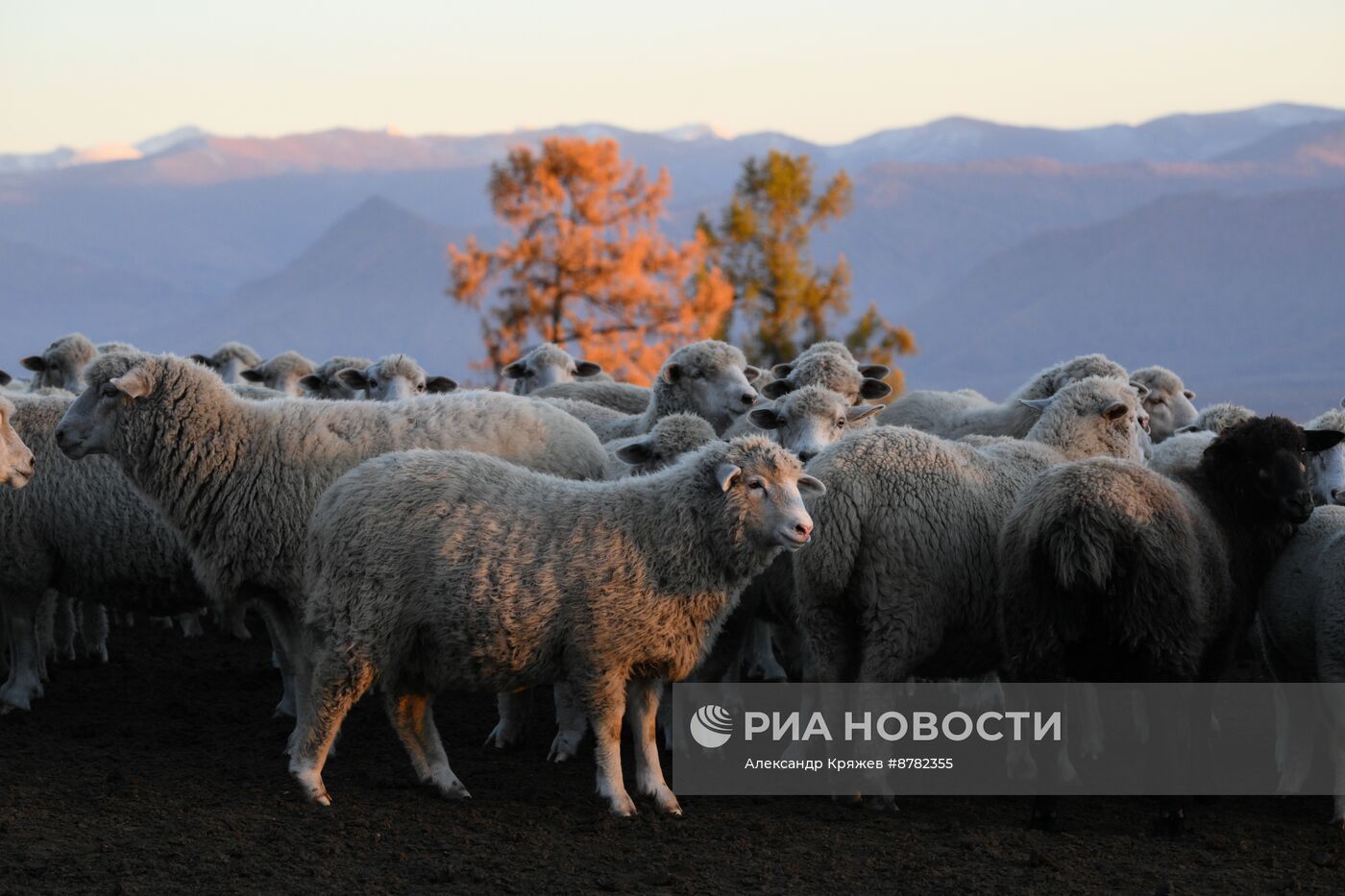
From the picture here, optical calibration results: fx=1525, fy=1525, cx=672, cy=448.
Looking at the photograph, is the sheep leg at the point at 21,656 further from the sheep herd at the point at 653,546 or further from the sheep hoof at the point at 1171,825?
the sheep hoof at the point at 1171,825

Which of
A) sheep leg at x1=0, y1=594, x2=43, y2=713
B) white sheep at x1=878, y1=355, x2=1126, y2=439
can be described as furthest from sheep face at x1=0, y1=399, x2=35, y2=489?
white sheep at x1=878, y1=355, x2=1126, y2=439

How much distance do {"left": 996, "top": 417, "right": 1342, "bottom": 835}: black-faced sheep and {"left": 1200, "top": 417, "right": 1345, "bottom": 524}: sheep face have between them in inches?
14.4

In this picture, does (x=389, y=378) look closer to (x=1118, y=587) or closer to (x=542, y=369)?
(x=542, y=369)

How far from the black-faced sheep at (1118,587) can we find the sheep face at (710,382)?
3920 millimetres

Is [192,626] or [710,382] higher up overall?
[710,382]

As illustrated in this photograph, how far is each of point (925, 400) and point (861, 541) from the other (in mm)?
5350

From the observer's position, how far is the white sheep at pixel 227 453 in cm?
809

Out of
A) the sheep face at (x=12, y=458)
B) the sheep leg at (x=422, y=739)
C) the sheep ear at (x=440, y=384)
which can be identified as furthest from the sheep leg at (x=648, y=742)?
the sheep ear at (x=440, y=384)

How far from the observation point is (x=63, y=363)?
14148 millimetres

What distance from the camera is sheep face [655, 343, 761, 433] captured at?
1083 centimetres

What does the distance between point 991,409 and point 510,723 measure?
4580mm

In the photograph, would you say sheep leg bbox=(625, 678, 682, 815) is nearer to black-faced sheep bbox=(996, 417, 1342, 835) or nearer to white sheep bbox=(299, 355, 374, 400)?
black-faced sheep bbox=(996, 417, 1342, 835)

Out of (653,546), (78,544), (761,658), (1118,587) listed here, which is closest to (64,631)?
(78,544)

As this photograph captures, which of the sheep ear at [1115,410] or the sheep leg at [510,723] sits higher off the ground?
the sheep ear at [1115,410]
